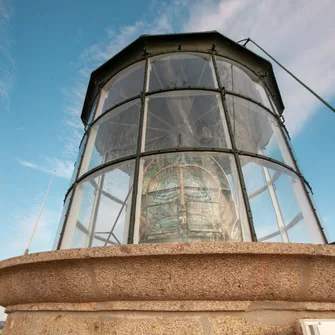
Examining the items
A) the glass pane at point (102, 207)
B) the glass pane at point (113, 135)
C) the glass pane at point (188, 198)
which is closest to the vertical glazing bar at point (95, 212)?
the glass pane at point (102, 207)

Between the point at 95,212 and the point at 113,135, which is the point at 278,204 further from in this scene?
the point at 113,135

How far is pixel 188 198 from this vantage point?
310 centimetres

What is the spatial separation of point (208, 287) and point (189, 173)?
5.68 feet

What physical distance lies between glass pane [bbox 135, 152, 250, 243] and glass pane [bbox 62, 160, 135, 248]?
240 millimetres

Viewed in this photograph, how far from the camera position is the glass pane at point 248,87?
160 inches

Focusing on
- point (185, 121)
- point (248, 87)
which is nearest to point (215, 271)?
point (185, 121)

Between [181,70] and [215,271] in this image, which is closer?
[215,271]

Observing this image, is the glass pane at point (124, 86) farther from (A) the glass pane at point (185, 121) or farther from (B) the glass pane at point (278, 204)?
(B) the glass pane at point (278, 204)

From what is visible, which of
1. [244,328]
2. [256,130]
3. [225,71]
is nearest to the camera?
[244,328]

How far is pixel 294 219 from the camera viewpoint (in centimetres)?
313

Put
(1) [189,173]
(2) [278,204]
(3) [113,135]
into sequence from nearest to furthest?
(1) [189,173], (2) [278,204], (3) [113,135]

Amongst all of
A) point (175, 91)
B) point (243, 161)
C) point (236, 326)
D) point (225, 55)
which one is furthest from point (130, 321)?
point (225, 55)

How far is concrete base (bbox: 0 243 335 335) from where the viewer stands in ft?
5.32

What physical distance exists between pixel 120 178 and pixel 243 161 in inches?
58.1
